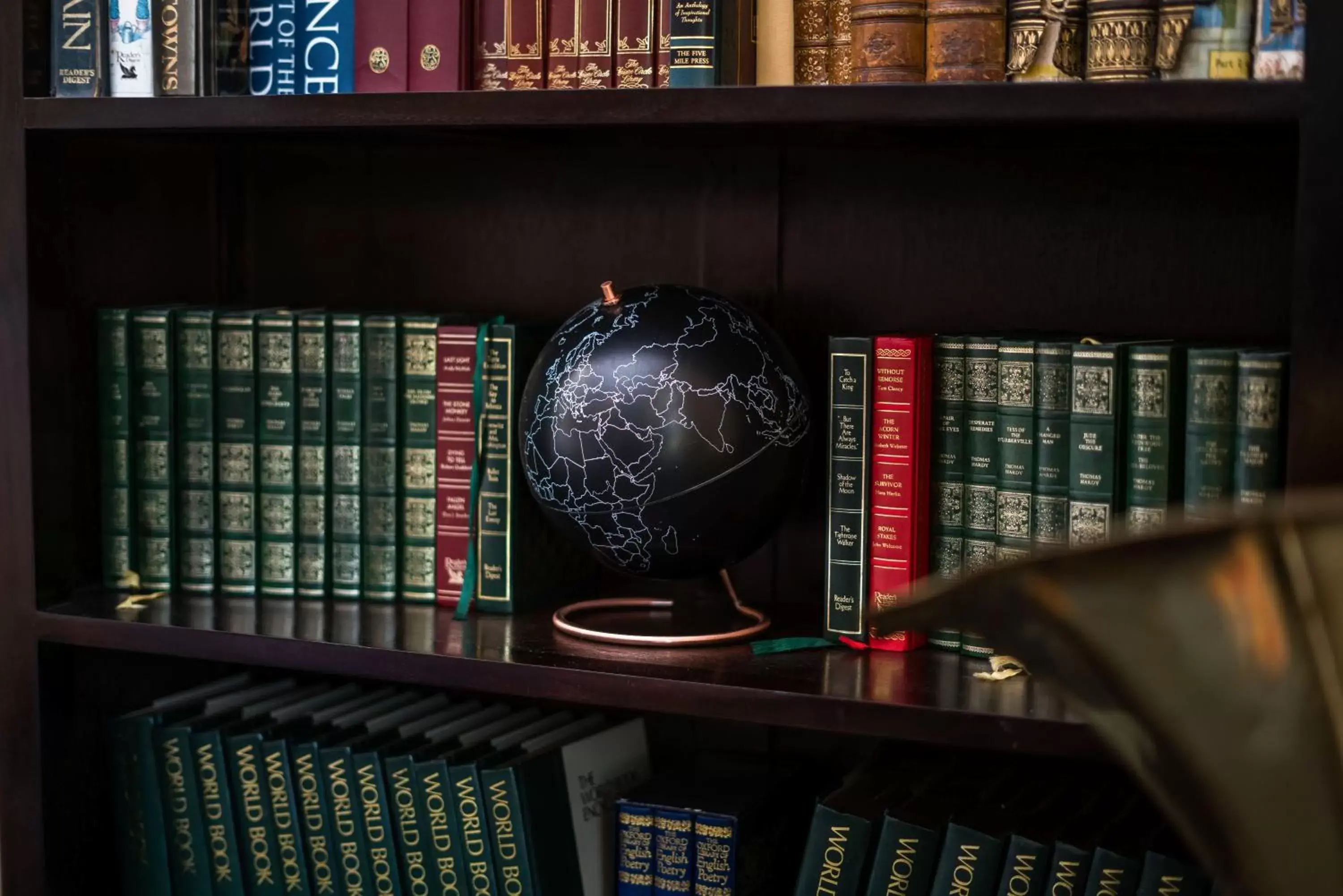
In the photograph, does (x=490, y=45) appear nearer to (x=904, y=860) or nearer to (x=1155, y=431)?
(x=1155, y=431)

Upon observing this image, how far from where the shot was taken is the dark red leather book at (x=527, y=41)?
1308 mm

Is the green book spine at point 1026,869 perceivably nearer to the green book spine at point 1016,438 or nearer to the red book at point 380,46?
the green book spine at point 1016,438

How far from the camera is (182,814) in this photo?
4.92ft

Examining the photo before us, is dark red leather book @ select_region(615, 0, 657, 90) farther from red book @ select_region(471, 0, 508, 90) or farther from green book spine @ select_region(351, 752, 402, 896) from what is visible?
green book spine @ select_region(351, 752, 402, 896)

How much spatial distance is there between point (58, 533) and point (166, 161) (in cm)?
45

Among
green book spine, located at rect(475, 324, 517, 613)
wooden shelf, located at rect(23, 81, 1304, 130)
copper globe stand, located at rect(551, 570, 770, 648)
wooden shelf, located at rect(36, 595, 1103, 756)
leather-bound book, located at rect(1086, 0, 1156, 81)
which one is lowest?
wooden shelf, located at rect(36, 595, 1103, 756)

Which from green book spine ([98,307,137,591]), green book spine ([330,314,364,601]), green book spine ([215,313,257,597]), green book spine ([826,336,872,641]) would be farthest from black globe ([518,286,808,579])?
green book spine ([98,307,137,591])

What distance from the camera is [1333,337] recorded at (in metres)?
1.03

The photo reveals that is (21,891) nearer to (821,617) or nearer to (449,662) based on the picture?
(449,662)

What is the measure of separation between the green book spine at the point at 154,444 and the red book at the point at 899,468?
2.37 ft

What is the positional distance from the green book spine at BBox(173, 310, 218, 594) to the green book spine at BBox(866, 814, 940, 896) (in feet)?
2.40

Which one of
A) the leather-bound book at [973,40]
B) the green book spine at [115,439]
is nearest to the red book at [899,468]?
the leather-bound book at [973,40]

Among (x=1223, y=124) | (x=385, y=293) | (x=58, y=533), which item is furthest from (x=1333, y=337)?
(x=58, y=533)

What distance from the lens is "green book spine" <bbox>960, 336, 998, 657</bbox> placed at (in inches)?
50.1
